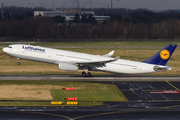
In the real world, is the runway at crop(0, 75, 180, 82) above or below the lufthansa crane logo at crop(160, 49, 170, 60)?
below

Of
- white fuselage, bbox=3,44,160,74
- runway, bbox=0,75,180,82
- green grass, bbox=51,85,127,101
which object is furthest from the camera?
white fuselage, bbox=3,44,160,74

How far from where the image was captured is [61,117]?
28.8 meters

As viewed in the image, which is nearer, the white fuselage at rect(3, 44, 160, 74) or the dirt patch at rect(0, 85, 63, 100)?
the dirt patch at rect(0, 85, 63, 100)

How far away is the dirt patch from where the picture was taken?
123 ft

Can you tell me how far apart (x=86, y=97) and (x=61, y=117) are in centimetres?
991

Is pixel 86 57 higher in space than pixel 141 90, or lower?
higher

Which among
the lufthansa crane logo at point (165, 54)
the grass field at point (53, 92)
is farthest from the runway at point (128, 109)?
the lufthansa crane logo at point (165, 54)

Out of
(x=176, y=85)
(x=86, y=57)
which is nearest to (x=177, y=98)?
(x=176, y=85)

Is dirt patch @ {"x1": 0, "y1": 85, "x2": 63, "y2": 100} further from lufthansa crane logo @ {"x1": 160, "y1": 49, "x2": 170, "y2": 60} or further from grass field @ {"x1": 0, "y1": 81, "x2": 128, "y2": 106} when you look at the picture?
lufthansa crane logo @ {"x1": 160, "y1": 49, "x2": 170, "y2": 60}

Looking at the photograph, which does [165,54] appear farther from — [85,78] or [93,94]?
[93,94]

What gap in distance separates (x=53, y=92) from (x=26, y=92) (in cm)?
405

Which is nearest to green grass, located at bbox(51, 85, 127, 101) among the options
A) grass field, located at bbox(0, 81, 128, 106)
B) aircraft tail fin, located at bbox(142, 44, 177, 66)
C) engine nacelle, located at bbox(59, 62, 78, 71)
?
grass field, located at bbox(0, 81, 128, 106)

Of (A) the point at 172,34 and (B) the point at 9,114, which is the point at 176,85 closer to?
(B) the point at 9,114

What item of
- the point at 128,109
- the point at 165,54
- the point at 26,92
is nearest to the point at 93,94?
the point at 128,109
